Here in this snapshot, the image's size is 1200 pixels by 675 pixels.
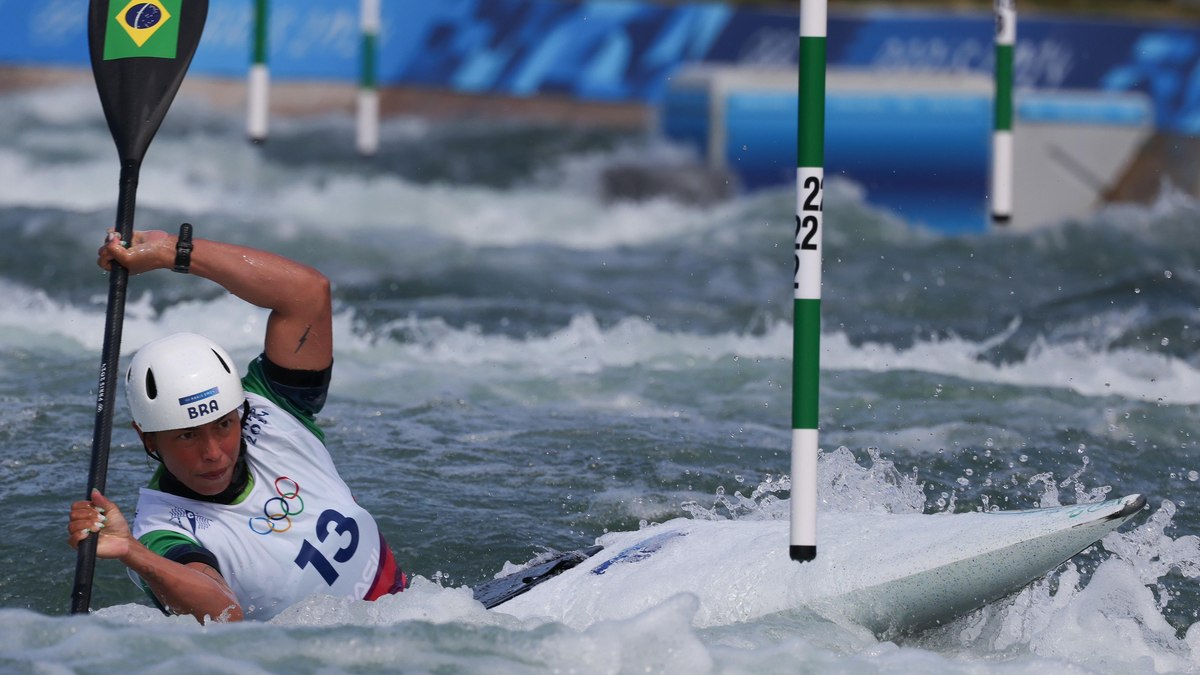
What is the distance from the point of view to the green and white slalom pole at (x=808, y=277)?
10.7 feet

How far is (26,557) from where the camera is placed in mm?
4512

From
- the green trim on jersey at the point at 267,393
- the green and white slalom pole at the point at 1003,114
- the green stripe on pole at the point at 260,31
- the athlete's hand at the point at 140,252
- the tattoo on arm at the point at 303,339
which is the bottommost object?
the green trim on jersey at the point at 267,393

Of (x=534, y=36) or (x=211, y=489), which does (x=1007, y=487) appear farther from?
(x=534, y=36)

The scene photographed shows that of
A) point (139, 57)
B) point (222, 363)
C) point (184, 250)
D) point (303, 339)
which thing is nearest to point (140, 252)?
point (184, 250)

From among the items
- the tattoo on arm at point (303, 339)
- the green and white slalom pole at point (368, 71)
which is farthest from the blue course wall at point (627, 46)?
the tattoo on arm at point (303, 339)

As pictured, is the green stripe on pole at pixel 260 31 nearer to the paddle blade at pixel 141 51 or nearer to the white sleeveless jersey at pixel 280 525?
the paddle blade at pixel 141 51

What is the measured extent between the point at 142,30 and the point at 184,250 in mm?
841

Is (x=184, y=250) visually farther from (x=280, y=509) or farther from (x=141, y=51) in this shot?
(x=141, y=51)

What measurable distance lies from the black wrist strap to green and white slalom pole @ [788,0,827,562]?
127cm

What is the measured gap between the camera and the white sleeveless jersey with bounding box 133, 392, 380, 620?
347 cm

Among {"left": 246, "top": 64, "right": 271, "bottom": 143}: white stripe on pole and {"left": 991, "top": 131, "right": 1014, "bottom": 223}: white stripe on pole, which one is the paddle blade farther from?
{"left": 246, "top": 64, "right": 271, "bottom": 143}: white stripe on pole

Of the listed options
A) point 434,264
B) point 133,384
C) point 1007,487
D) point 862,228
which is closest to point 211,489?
point 133,384

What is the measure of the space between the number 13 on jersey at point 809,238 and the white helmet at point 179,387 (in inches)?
47.0

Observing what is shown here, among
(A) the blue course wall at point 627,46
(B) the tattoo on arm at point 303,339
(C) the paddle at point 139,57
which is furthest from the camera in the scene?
(A) the blue course wall at point 627,46
